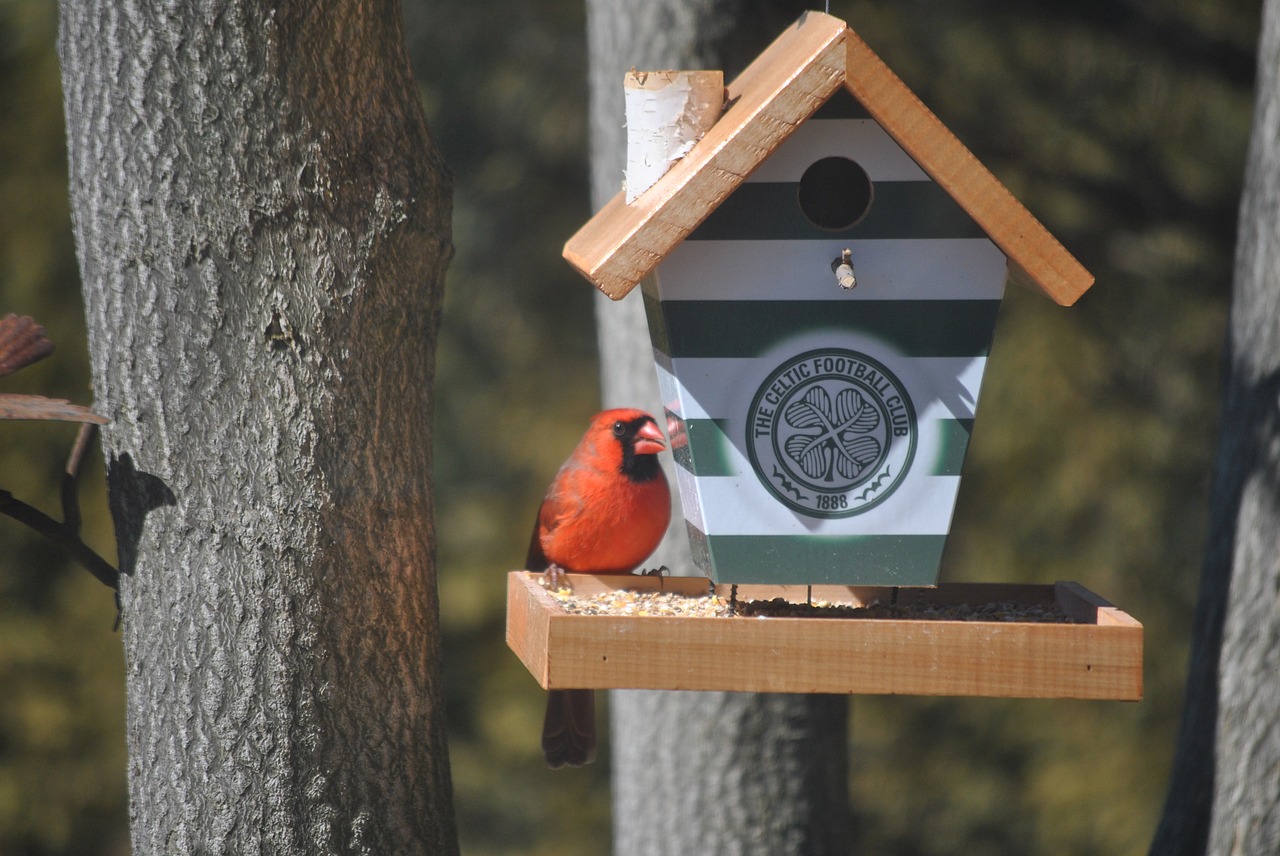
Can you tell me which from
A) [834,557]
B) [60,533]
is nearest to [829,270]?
[834,557]

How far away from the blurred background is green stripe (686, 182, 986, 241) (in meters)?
3.00

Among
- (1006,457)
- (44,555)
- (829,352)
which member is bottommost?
(44,555)

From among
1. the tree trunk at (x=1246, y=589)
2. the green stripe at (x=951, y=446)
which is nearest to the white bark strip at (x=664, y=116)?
the green stripe at (x=951, y=446)

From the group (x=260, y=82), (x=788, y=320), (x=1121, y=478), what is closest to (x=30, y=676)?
(x=260, y=82)

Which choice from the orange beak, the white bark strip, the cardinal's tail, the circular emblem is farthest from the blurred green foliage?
the circular emblem

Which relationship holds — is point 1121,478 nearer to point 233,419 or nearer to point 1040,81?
point 1040,81

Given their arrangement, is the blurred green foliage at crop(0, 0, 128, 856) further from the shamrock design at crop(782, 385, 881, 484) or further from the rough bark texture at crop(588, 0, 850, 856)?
the shamrock design at crop(782, 385, 881, 484)

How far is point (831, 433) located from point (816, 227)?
1.10 feet

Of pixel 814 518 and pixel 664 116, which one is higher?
pixel 664 116

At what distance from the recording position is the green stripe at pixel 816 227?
2.06m

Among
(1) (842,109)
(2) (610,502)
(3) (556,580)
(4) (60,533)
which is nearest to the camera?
(1) (842,109)

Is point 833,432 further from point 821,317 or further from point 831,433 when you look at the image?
point 821,317

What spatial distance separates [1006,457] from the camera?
5195mm

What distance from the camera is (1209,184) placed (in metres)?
4.93
